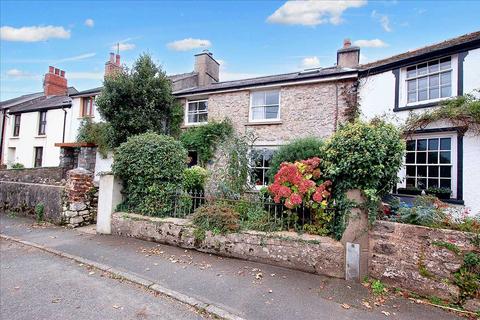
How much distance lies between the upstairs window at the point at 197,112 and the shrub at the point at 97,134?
4.31 meters

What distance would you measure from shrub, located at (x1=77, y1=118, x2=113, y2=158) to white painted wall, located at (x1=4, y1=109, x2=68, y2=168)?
3.81 meters

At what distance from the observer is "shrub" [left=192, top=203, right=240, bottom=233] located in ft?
18.6

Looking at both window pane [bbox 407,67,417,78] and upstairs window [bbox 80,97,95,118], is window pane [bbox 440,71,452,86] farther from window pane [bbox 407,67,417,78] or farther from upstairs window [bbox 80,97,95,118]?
upstairs window [bbox 80,97,95,118]

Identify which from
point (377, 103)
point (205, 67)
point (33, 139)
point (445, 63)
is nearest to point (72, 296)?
point (377, 103)

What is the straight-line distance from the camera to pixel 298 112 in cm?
1173

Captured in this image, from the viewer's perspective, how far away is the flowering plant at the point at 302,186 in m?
5.07

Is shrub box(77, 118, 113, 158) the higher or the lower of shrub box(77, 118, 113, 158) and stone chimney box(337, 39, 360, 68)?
the lower

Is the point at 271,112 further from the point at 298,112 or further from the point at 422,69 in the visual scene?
the point at 422,69

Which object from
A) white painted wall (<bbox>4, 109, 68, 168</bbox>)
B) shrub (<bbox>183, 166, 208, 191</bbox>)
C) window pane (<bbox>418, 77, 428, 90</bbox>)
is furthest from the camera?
white painted wall (<bbox>4, 109, 68, 168</bbox>)

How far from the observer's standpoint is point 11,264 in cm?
521

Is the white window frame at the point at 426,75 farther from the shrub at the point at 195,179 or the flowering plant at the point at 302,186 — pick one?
the shrub at the point at 195,179

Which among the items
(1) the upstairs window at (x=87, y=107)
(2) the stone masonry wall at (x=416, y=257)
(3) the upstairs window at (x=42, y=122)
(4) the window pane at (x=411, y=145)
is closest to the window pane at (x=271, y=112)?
(4) the window pane at (x=411, y=145)

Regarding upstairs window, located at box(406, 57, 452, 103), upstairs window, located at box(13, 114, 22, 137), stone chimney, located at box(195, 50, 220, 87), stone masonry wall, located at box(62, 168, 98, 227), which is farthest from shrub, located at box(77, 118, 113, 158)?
upstairs window, located at box(406, 57, 452, 103)

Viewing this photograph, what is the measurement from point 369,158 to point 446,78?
749 cm
